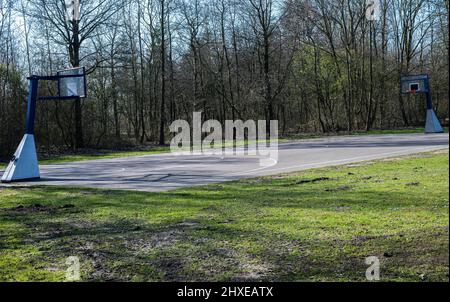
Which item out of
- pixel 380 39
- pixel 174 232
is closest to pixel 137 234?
pixel 174 232

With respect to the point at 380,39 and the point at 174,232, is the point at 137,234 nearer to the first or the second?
the point at 174,232

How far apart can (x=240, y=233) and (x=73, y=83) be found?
40.6 ft

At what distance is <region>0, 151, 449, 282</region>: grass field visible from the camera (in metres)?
4.44

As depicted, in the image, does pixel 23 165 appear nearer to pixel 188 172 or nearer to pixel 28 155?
pixel 28 155

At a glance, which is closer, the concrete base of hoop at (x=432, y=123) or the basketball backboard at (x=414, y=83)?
the concrete base of hoop at (x=432, y=123)

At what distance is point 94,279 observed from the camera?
4.48 metres

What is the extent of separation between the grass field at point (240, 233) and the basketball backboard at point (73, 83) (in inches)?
258

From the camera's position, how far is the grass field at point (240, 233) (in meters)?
4.44

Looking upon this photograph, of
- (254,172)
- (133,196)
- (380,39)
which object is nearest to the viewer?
(133,196)

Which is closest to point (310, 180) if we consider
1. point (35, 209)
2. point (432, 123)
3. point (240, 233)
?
point (240, 233)

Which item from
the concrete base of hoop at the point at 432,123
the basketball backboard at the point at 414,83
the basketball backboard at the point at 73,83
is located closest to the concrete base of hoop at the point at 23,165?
the basketball backboard at the point at 73,83

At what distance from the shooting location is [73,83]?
54.3 feet

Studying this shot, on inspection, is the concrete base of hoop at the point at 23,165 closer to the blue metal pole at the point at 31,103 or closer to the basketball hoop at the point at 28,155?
the basketball hoop at the point at 28,155

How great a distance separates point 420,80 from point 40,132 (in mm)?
25750
